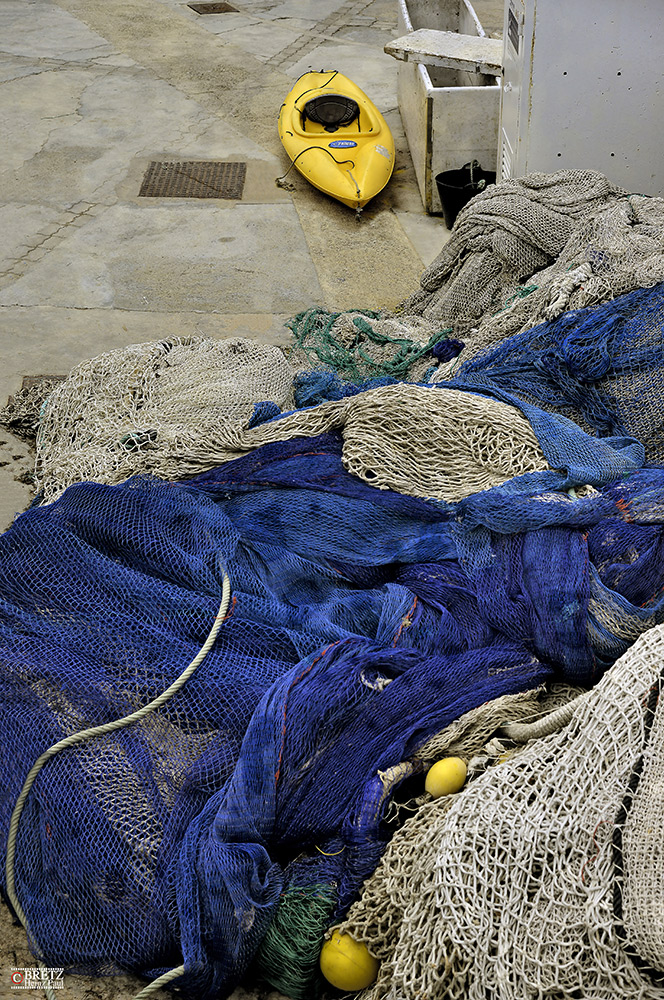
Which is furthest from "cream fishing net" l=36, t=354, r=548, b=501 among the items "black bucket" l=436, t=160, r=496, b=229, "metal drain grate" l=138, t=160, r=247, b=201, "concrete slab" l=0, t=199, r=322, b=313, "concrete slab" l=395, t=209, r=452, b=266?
"metal drain grate" l=138, t=160, r=247, b=201

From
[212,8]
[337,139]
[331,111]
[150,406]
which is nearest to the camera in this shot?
[150,406]

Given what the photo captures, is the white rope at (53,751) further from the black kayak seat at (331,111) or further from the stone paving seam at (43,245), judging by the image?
the black kayak seat at (331,111)

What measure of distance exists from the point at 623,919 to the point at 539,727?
494 millimetres

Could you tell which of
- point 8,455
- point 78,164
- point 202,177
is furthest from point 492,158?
point 8,455

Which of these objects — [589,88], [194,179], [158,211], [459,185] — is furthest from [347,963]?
[194,179]

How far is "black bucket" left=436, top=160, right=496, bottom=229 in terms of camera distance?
6145 mm

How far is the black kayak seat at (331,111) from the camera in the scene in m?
7.43

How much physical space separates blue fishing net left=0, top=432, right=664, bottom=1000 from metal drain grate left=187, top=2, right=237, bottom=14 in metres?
10.7

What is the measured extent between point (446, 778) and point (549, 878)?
1.21 feet

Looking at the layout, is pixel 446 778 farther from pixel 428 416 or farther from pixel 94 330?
pixel 94 330

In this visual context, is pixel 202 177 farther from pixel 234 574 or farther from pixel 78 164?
pixel 234 574

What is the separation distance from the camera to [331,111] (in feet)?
24.8

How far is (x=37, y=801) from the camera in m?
2.18

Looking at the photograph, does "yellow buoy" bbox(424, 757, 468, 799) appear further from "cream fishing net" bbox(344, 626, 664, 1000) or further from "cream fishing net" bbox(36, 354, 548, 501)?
"cream fishing net" bbox(36, 354, 548, 501)
